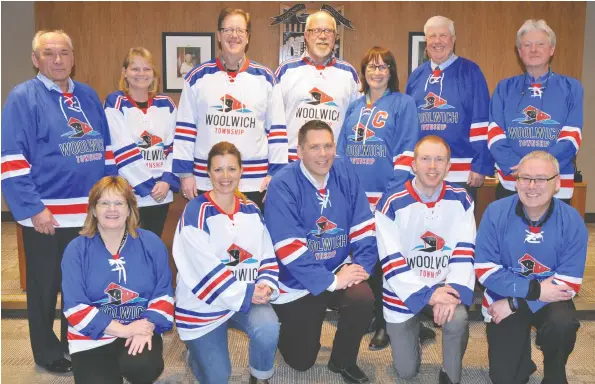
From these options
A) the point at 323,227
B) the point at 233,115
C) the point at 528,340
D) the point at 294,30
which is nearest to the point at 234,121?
the point at 233,115

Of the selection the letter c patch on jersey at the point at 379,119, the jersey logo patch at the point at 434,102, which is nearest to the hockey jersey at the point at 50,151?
the letter c patch on jersey at the point at 379,119

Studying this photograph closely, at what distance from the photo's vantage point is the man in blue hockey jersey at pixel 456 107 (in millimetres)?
3377

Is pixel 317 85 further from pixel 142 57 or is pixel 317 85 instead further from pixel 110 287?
pixel 110 287

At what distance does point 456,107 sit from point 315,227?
1170 mm

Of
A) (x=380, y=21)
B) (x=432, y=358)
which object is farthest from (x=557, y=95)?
(x=380, y=21)

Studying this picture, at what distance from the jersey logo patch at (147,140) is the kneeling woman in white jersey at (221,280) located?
73 cm

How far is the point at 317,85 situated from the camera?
343 cm

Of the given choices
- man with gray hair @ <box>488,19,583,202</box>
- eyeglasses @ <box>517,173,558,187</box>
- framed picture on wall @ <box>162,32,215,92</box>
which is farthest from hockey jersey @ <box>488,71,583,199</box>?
framed picture on wall @ <box>162,32,215,92</box>

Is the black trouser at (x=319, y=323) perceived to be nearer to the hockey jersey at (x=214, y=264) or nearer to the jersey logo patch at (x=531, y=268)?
the hockey jersey at (x=214, y=264)

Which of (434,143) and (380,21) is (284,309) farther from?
(380,21)

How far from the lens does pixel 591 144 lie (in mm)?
6766

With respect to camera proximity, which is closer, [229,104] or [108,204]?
[108,204]

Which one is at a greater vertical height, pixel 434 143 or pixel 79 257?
pixel 434 143

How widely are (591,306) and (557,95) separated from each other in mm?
1479
